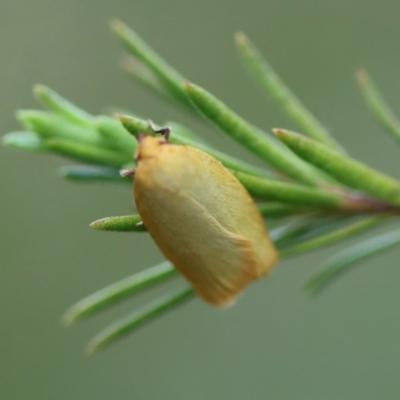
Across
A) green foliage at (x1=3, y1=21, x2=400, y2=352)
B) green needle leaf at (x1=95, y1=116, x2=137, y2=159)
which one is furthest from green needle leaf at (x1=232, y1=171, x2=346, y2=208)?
green needle leaf at (x1=95, y1=116, x2=137, y2=159)

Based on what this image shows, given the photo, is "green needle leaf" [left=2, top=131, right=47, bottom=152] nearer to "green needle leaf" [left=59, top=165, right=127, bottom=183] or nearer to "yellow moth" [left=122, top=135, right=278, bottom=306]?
"green needle leaf" [left=59, top=165, right=127, bottom=183]

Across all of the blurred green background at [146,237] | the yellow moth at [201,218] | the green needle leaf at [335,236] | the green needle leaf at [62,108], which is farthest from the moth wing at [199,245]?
the blurred green background at [146,237]

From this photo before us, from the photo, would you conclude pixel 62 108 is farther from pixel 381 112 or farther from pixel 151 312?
Answer: pixel 381 112

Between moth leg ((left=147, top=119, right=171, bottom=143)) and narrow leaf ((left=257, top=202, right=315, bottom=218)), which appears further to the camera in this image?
narrow leaf ((left=257, top=202, right=315, bottom=218))

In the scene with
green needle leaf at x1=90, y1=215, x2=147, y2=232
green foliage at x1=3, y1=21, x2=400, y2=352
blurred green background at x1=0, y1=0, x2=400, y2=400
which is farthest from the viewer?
blurred green background at x1=0, y1=0, x2=400, y2=400

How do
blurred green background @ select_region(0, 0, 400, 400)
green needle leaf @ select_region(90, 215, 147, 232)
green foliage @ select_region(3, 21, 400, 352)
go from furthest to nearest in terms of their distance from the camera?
blurred green background @ select_region(0, 0, 400, 400), green foliage @ select_region(3, 21, 400, 352), green needle leaf @ select_region(90, 215, 147, 232)

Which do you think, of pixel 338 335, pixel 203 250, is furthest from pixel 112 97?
pixel 203 250

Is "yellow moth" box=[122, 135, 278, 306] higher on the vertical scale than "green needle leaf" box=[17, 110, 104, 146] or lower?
lower
